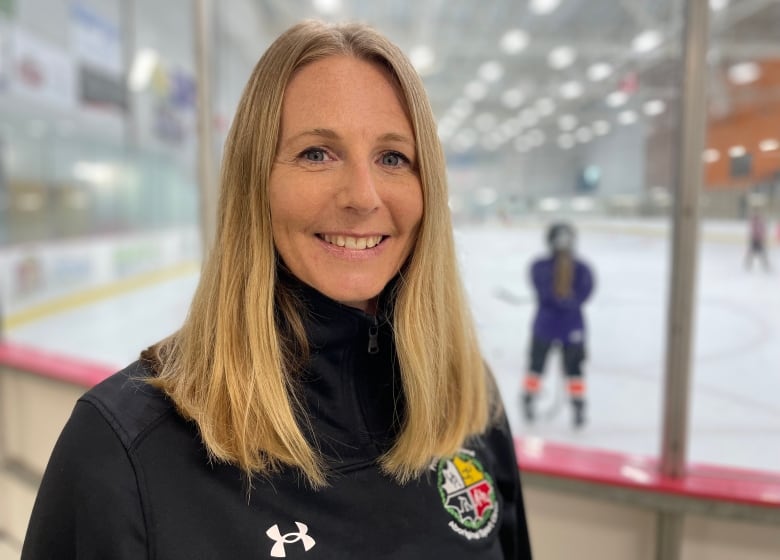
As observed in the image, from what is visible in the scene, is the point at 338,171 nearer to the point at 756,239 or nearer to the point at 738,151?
the point at 738,151

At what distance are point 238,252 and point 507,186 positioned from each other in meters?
2.74

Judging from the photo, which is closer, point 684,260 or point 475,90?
point 684,260

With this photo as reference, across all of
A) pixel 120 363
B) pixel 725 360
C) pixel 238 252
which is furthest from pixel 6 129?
pixel 725 360

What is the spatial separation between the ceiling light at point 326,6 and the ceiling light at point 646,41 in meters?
1.33

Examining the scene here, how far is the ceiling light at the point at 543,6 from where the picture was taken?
2.92m

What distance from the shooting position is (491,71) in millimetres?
3305

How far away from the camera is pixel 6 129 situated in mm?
3883

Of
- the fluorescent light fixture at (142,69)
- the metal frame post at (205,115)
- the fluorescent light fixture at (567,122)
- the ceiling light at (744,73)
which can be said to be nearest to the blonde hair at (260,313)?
the metal frame post at (205,115)

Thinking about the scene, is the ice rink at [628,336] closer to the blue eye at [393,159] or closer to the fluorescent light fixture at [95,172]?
the blue eye at [393,159]

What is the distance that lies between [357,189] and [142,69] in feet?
14.2

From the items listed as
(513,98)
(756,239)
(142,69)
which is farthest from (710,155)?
(142,69)

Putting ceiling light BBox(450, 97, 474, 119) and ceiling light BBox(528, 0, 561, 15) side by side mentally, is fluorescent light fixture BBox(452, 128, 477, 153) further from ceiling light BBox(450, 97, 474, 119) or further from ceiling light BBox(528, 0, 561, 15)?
ceiling light BBox(528, 0, 561, 15)

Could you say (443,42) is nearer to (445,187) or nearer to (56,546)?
(445,187)

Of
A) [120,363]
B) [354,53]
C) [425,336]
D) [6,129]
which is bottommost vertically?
[120,363]
